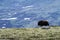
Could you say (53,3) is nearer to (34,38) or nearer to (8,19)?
(8,19)

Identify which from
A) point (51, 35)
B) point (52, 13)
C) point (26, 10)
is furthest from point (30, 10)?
point (51, 35)

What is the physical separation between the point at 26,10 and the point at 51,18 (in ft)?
3.30

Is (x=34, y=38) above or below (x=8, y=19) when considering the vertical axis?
below

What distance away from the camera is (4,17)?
17.6 ft

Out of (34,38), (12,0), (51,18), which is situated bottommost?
(34,38)

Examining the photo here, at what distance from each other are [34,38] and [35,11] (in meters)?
3.42

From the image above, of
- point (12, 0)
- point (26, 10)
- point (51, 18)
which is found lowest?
point (51, 18)

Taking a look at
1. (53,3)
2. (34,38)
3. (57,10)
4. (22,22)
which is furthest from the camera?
(53,3)

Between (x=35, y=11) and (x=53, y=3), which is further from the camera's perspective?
(x=53, y=3)

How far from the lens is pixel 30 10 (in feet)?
19.1

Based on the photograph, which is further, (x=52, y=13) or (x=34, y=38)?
(x=52, y=13)

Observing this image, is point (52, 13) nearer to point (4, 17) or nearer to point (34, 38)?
point (4, 17)

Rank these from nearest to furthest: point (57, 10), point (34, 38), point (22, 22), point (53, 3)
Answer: point (34, 38) < point (22, 22) < point (57, 10) < point (53, 3)

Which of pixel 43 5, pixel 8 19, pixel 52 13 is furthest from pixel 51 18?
pixel 8 19
